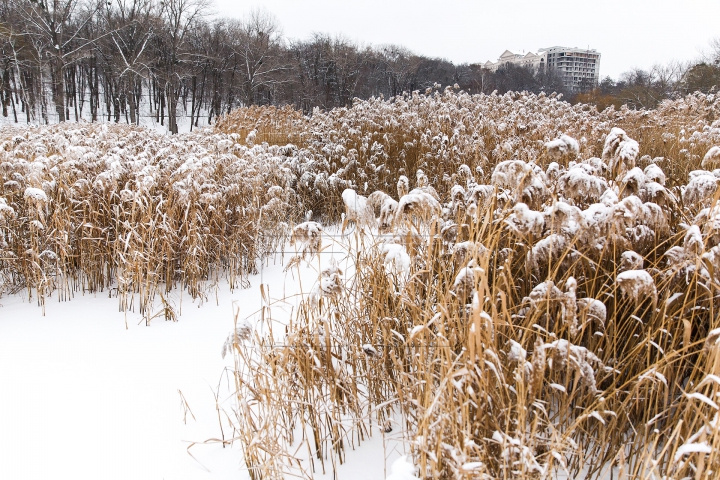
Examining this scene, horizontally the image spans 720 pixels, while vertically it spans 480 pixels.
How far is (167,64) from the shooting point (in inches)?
1305

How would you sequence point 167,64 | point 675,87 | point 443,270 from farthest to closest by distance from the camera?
point 167,64 → point 675,87 → point 443,270

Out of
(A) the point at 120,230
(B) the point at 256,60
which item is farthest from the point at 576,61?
(A) the point at 120,230

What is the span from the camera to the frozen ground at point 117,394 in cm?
185

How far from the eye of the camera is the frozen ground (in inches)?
72.8

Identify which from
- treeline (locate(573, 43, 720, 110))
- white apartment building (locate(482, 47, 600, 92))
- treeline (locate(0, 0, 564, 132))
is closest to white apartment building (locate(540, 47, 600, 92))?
white apartment building (locate(482, 47, 600, 92))

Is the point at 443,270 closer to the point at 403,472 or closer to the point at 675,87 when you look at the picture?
the point at 403,472

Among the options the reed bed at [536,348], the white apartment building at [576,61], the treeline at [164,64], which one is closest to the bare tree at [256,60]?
the treeline at [164,64]

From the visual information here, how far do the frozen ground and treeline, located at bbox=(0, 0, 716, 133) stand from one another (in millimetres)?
24212

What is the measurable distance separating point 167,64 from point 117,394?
3664cm

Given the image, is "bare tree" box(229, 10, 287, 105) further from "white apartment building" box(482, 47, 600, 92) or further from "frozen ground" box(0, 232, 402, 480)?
"white apartment building" box(482, 47, 600, 92)

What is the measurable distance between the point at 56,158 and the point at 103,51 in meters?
35.1

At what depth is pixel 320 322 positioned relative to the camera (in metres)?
1.95

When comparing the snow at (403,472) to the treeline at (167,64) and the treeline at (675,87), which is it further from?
the treeline at (167,64)

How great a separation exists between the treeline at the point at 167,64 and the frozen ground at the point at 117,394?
2421 centimetres
